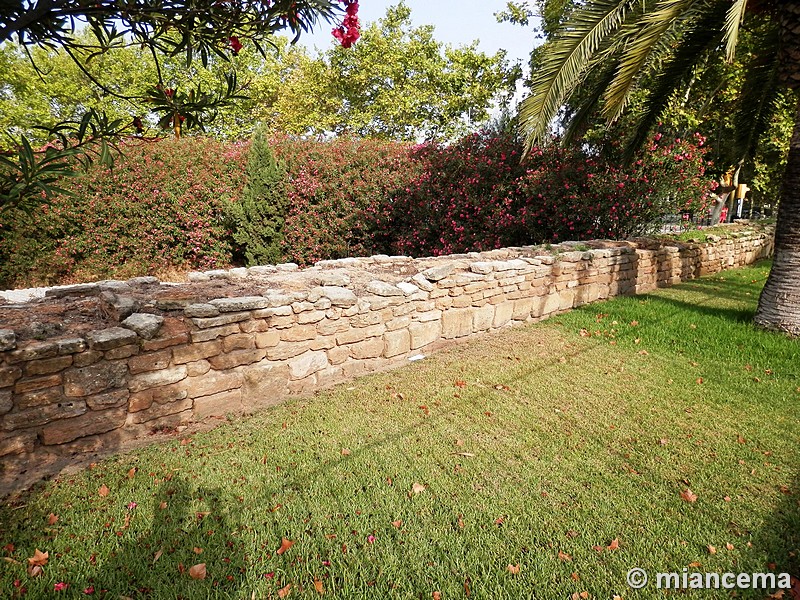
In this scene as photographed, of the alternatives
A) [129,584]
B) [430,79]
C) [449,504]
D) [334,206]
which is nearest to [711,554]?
[449,504]

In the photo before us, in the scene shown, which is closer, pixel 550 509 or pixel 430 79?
pixel 550 509

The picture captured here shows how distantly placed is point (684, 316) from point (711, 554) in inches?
202

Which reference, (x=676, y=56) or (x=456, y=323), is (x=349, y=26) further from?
(x=676, y=56)

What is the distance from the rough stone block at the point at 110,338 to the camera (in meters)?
2.91

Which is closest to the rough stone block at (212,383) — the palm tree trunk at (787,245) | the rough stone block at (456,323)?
the rough stone block at (456,323)

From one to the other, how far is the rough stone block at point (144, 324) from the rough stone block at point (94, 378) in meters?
0.24

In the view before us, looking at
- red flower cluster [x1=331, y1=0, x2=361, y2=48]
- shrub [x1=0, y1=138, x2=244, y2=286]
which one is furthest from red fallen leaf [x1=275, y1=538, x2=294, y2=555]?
shrub [x1=0, y1=138, x2=244, y2=286]

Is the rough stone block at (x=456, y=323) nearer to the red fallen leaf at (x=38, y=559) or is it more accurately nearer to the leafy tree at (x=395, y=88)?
the red fallen leaf at (x=38, y=559)

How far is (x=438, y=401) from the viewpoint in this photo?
4.05 metres

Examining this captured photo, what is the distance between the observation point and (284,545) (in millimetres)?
2281

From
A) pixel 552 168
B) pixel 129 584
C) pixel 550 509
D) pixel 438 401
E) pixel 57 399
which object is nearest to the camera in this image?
pixel 129 584

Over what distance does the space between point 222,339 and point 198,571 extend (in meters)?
1.83

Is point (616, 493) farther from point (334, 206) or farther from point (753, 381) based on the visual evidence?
point (334, 206)

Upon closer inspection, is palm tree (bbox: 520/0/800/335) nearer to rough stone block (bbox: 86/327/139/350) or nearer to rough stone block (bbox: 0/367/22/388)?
rough stone block (bbox: 86/327/139/350)
